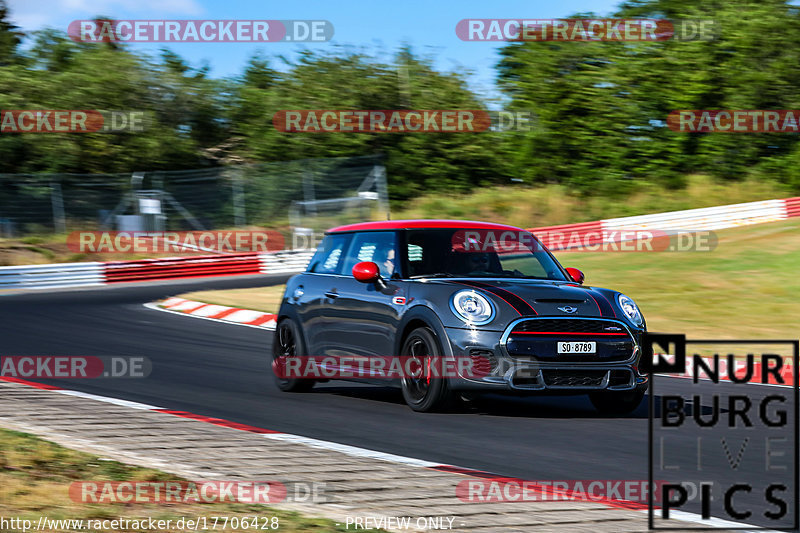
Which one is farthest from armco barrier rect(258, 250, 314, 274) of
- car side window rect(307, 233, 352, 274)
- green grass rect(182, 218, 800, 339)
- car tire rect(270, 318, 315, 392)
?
car side window rect(307, 233, 352, 274)

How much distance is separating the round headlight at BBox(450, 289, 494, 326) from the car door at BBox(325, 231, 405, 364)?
2.15 ft

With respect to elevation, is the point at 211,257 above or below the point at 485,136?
below

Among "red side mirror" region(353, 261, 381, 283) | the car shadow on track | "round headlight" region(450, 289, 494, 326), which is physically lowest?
the car shadow on track

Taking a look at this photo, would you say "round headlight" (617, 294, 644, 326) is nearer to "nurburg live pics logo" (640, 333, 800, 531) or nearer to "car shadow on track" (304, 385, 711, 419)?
"nurburg live pics logo" (640, 333, 800, 531)

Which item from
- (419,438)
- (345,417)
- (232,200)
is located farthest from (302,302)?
(232,200)

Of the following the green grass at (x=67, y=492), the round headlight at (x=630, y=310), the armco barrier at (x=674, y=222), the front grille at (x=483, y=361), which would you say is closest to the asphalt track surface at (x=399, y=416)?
the front grille at (x=483, y=361)

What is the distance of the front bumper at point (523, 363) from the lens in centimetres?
797

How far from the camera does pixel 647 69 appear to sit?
42531 mm

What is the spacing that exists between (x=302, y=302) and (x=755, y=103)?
35.1 meters

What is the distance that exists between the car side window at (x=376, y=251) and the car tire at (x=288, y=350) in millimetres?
883

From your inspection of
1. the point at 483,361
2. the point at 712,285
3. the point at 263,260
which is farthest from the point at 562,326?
the point at 263,260

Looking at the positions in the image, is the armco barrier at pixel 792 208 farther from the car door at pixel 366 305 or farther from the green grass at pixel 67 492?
the green grass at pixel 67 492

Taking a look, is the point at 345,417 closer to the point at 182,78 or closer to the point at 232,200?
the point at 232,200

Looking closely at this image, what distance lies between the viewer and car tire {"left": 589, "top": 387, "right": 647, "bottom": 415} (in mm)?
8625
